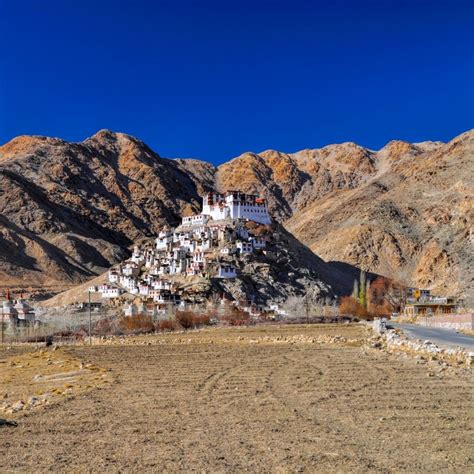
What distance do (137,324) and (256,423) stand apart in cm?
5724

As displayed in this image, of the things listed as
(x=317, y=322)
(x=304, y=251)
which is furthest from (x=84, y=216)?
(x=317, y=322)

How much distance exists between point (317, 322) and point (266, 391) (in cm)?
5812

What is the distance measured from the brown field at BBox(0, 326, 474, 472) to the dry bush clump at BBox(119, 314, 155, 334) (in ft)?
148

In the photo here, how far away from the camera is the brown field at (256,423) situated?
909 centimetres

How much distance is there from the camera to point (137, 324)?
6738 cm

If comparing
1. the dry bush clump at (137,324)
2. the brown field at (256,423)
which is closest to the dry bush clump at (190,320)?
the dry bush clump at (137,324)

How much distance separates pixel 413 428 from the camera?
10727mm

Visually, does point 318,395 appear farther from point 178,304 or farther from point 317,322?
point 178,304

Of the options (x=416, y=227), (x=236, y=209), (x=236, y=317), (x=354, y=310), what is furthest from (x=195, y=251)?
(x=416, y=227)

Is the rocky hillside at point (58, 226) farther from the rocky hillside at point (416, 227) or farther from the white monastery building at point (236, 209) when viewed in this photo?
the rocky hillside at point (416, 227)

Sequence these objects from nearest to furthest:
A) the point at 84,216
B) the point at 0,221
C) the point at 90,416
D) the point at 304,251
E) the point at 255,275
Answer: the point at 90,416, the point at 255,275, the point at 304,251, the point at 0,221, the point at 84,216

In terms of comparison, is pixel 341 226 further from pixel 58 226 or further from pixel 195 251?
pixel 58 226

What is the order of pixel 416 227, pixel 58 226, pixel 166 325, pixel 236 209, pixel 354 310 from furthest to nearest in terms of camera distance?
pixel 58 226 → pixel 416 227 → pixel 236 209 → pixel 354 310 → pixel 166 325

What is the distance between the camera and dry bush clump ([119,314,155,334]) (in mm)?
65000
